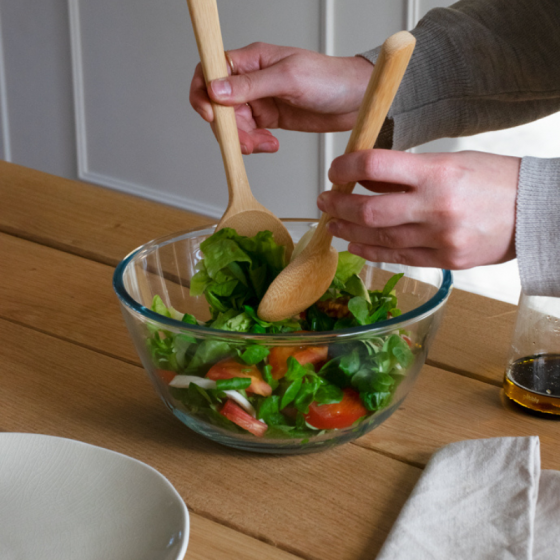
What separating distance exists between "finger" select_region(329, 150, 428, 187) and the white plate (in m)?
0.29

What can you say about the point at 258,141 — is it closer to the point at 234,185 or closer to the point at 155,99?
the point at 234,185

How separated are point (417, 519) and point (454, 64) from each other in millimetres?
675

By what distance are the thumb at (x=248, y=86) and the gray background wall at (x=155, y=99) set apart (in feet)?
5.14

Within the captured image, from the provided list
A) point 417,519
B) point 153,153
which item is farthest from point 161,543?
point 153,153

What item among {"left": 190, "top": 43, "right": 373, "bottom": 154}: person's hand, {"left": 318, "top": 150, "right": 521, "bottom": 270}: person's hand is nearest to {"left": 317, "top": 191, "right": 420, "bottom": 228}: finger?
{"left": 318, "top": 150, "right": 521, "bottom": 270}: person's hand

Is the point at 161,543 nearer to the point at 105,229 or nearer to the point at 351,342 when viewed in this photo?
the point at 351,342

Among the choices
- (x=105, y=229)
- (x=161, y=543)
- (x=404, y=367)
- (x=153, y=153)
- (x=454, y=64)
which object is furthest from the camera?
(x=153, y=153)

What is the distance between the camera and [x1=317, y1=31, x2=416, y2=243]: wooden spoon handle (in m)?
0.55

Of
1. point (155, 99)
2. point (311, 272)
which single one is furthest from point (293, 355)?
point (155, 99)

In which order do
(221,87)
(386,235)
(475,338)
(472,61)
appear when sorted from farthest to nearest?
(472,61)
(475,338)
(221,87)
(386,235)

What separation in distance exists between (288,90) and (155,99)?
2188mm

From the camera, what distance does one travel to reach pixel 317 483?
0.65 meters

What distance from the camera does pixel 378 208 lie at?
0.63 meters

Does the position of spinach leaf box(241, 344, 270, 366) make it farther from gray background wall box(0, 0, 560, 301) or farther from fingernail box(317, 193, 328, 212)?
gray background wall box(0, 0, 560, 301)
